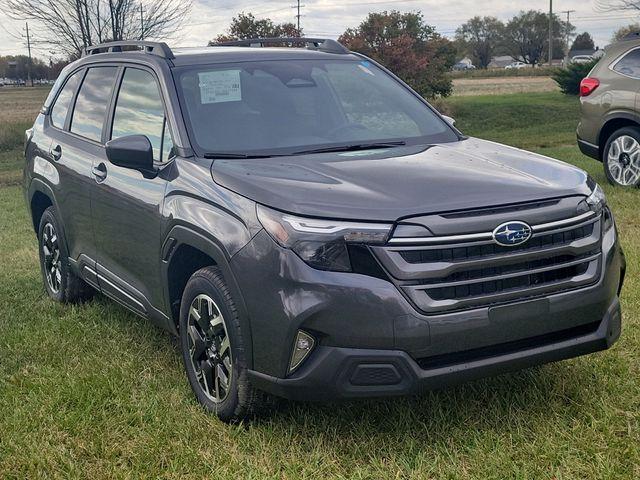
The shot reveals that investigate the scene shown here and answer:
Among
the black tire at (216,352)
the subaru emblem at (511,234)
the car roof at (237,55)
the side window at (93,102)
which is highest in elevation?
the car roof at (237,55)

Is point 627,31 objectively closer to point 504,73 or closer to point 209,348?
point 504,73

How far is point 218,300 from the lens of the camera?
11.8 ft

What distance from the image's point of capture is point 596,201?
146 inches

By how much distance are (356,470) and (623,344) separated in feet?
6.54

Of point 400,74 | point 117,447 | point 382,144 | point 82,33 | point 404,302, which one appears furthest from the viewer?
point 400,74

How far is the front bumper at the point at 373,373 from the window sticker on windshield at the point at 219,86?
1681mm

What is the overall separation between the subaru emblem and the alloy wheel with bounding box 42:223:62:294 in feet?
11.9

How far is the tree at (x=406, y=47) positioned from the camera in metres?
26.7

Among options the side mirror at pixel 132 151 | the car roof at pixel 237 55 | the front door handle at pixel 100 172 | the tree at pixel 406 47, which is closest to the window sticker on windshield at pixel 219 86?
the car roof at pixel 237 55

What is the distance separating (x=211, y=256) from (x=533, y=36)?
108 meters

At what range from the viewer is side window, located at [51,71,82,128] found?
5.82 m

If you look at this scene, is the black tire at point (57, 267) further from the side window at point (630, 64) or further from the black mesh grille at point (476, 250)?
the side window at point (630, 64)

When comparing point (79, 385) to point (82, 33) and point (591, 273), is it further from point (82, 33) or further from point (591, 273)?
point (82, 33)

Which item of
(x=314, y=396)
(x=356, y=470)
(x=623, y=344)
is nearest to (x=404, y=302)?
(x=314, y=396)
